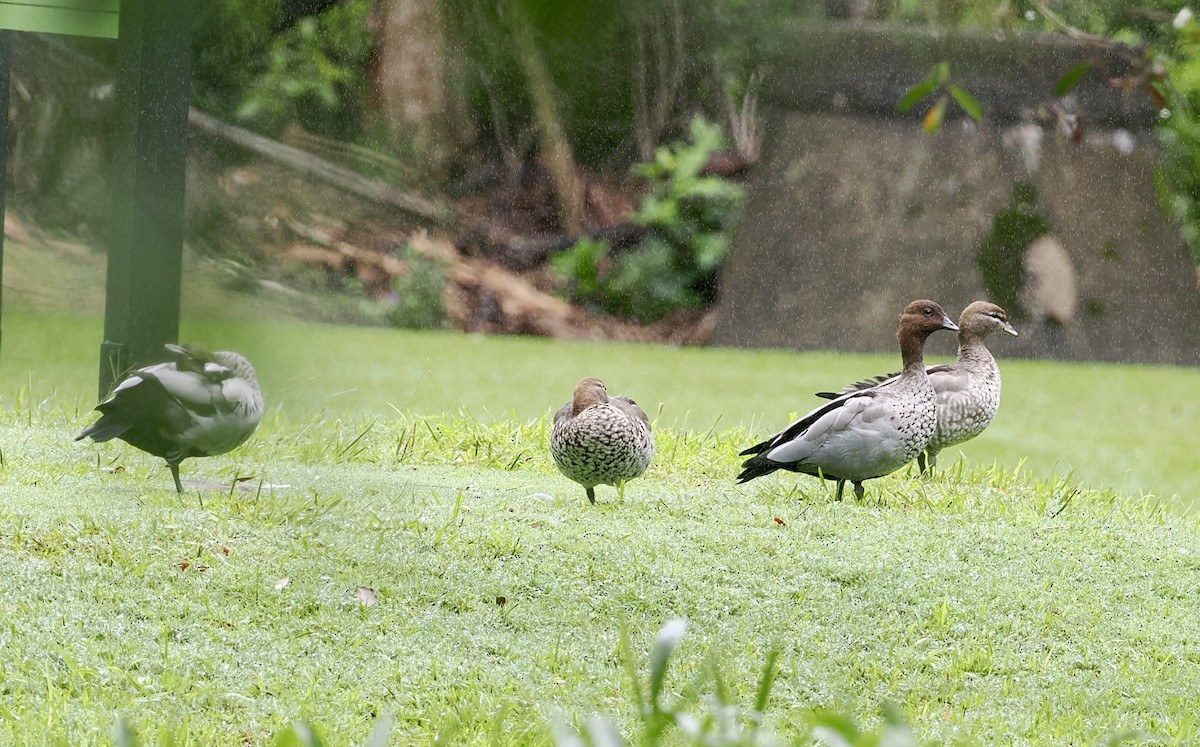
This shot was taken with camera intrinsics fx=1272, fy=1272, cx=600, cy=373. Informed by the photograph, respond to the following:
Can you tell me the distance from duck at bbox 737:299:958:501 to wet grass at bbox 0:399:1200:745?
0.11 meters

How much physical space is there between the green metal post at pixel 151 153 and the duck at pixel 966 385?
1608 millimetres

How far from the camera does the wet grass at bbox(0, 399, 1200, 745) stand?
5.98 ft

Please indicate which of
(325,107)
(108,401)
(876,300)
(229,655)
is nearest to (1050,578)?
(229,655)

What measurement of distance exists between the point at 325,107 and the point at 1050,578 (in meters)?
3.64

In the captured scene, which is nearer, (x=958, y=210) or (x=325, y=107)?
(x=325, y=107)

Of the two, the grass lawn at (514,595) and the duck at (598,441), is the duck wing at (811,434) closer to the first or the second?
the grass lawn at (514,595)

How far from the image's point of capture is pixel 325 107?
5.13 metres

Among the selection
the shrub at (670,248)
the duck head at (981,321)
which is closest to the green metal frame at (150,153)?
the duck head at (981,321)

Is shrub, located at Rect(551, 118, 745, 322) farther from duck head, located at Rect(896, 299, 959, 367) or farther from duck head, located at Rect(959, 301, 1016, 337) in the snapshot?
duck head, located at Rect(896, 299, 959, 367)

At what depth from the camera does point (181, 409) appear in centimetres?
219

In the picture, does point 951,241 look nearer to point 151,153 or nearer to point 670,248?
point 670,248

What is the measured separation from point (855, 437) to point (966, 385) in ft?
2.00

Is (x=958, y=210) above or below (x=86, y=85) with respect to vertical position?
above

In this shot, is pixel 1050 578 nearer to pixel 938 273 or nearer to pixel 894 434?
pixel 894 434
